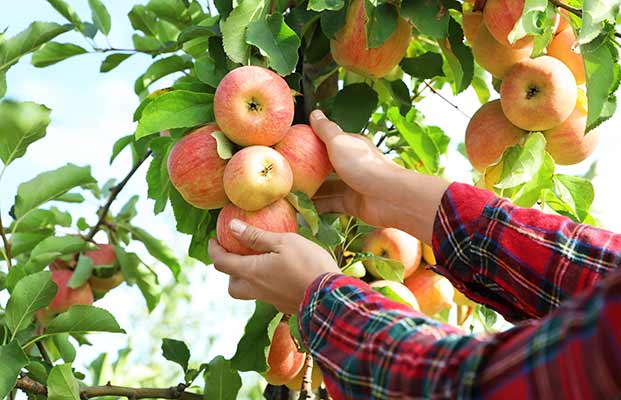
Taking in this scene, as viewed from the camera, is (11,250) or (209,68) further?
(11,250)

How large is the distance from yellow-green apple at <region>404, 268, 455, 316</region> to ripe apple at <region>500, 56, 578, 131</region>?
340mm

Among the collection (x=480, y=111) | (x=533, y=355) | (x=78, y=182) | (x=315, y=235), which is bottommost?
(x=78, y=182)

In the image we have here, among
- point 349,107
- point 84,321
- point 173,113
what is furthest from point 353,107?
point 84,321

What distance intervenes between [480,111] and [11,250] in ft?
3.59

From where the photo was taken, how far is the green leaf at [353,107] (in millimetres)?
1351

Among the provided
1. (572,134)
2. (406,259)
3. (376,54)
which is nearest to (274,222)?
(376,54)

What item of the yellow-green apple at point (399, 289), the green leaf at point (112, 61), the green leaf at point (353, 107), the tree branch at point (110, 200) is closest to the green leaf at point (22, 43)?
the green leaf at point (112, 61)

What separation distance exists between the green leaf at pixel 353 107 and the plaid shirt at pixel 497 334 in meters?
0.26

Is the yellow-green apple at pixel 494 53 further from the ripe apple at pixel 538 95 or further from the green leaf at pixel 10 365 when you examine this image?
the green leaf at pixel 10 365

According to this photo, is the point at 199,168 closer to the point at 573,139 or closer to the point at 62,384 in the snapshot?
the point at 62,384

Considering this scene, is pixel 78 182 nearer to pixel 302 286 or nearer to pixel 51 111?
pixel 51 111

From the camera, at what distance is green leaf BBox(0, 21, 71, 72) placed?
5.47 ft

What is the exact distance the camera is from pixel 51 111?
64.8 inches

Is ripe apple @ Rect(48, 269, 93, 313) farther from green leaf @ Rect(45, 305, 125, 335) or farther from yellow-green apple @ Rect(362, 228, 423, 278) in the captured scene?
yellow-green apple @ Rect(362, 228, 423, 278)
